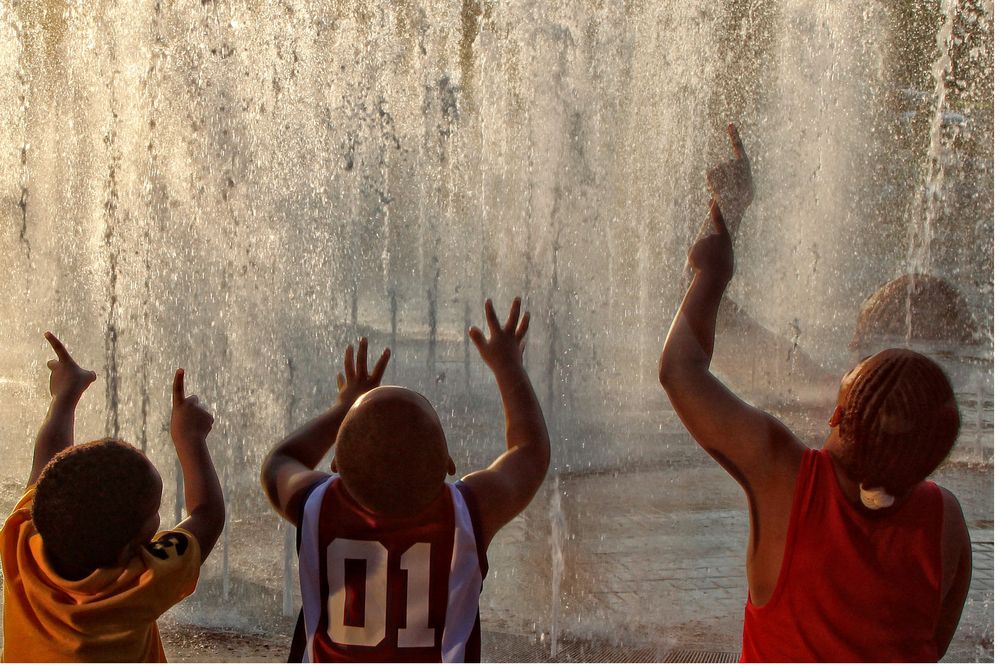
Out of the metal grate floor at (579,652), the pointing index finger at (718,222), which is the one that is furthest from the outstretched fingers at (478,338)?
the metal grate floor at (579,652)

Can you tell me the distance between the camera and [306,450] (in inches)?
91.0

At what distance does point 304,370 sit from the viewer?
912 centimetres

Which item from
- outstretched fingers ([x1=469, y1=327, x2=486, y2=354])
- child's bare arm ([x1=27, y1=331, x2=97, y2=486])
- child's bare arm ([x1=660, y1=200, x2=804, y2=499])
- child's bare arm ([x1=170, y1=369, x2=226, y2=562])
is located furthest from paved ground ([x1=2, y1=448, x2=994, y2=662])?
child's bare arm ([x1=660, y1=200, x2=804, y2=499])

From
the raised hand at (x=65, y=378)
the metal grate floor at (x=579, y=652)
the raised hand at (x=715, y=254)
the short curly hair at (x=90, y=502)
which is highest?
the raised hand at (x=715, y=254)

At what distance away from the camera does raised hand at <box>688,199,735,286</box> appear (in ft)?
7.14

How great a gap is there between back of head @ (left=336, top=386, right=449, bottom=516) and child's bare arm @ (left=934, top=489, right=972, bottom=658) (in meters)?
1.01

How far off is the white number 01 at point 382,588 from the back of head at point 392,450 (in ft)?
0.40

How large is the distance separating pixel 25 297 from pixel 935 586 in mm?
11167

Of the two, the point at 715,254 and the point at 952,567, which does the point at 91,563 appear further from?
the point at 952,567

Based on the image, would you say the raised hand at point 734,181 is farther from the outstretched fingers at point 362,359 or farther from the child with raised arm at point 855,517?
the outstretched fingers at point 362,359

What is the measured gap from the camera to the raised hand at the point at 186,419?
2406mm

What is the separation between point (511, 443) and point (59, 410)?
1185 mm

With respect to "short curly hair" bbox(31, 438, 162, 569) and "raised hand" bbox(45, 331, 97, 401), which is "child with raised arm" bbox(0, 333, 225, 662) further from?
"raised hand" bbox(45, 331, 97, 401)

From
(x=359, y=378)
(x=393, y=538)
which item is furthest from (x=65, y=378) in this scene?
(x=393, y=538)
